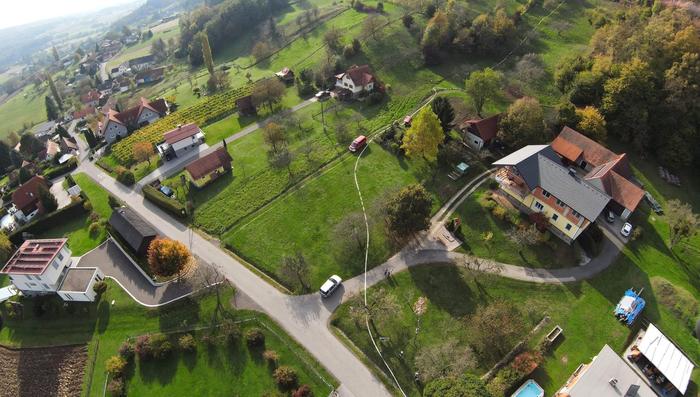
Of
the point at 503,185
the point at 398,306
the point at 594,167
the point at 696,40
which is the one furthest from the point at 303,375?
the point at 696,40

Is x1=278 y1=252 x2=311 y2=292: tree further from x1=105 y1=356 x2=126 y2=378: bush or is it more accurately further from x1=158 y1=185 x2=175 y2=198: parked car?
x1=158 y1=185 x2=175 y2=198: parked car

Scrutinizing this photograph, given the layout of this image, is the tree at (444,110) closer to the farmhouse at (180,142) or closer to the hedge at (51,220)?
the farmhouse at (180,142)

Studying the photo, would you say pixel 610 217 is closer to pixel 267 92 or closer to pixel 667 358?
pixel 667 358

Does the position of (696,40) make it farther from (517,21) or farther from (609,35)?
(517,21)

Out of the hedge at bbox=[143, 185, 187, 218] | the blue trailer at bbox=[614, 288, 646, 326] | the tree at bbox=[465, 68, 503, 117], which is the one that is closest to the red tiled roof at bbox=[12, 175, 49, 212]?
the hedge at bbox=[143, 185, 187, 218]

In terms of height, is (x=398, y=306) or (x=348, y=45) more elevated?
(x=348, y=45)
